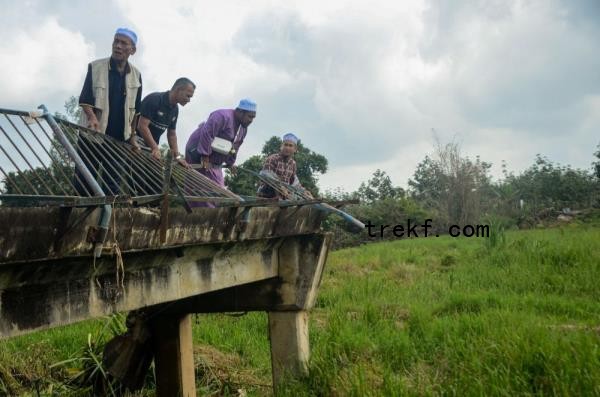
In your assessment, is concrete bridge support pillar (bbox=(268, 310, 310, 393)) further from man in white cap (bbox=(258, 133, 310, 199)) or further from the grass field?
man in white cap (bbox=(258, 133, 310, 199))

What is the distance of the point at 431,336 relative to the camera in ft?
16.0

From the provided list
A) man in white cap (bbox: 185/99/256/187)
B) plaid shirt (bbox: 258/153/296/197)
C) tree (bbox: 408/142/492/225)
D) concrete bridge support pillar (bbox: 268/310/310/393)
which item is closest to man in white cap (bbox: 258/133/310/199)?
plaid shirt (bbox: 258/153/296/197)

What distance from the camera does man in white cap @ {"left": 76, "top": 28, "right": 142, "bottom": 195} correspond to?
3895 millimetres

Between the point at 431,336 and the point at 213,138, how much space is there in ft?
8.35

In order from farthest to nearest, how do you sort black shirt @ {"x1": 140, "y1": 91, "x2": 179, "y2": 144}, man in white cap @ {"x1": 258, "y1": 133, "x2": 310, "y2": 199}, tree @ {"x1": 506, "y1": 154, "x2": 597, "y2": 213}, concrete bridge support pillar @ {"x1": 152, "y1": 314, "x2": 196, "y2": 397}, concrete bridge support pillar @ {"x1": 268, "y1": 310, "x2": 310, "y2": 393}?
tree @ {"x1": 506, "y1": 154, "x2": 597, "y2": 213} < man in white cap @ {"x1": 258, "y1": 133, "x2": 310, "y2": 199} < black shirt @ {"x1": 140, "y1": 91, "x2": 179, "y2": 144} < concrete bridge support pillar @ {"x1": 152, "y1": 314, "x2": 196, "y2": 397} < concrete bridge support pillar @ {"x1": 268, "y1": 310, "x2": 310, "y2": 393}

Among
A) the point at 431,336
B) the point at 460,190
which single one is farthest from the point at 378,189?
the point at 431,336

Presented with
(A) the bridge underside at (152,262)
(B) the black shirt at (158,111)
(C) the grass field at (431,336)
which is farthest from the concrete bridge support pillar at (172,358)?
(B) the black shirt at (158,111)

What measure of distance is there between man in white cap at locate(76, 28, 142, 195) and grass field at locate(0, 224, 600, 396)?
7.02 feet

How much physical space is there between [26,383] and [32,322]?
3.39 m

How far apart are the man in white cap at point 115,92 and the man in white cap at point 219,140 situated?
84 cm

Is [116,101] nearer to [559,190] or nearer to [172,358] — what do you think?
[172,358]

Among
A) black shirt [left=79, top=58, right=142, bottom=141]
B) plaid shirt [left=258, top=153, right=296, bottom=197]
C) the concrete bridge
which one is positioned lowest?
the concrete bridge

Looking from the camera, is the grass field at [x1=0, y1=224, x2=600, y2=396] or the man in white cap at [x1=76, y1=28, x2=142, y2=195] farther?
the man in white cap at [x1=76, y1=28, x2=142, y2=195]

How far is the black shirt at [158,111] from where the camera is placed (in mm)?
4496
